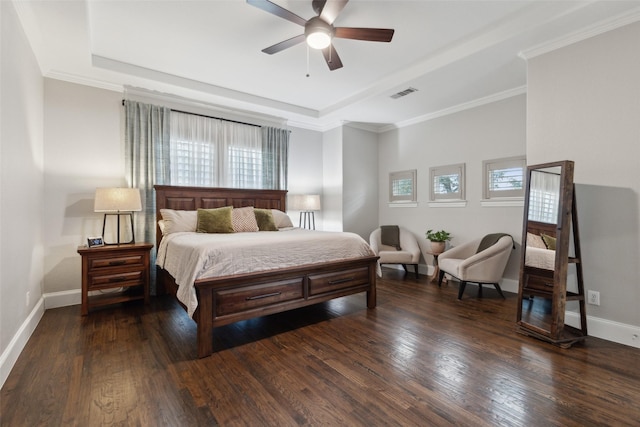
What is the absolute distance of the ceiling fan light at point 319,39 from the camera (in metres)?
2.58

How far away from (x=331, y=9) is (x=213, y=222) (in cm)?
272

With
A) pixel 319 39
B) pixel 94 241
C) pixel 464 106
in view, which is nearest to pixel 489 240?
pixel 464 106

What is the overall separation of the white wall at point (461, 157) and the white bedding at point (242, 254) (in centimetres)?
231

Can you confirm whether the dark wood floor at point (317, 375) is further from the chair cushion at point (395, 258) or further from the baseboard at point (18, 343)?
the chair cushion at point (395, 258)

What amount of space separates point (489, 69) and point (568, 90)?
92 cm

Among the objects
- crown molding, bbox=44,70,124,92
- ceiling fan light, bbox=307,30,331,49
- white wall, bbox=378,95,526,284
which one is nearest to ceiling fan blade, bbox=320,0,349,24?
ceiling fan light, bbox=307,30,331,49

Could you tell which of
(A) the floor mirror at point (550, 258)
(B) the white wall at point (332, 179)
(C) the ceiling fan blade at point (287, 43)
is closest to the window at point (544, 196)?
(A) the floor mirror at point (550, 258)

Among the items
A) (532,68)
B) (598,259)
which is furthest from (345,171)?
(598,259)

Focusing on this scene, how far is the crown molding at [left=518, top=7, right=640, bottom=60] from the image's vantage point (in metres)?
2.53

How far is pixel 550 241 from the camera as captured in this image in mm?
2711

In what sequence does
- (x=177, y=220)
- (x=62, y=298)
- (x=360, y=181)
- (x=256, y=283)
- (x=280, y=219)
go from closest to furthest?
(x=256, y=283), (x=62, y=298), (x=177, y=220), (x=280, y=219), (x=360, y=181)

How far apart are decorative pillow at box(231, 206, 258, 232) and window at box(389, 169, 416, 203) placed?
3.00 metres

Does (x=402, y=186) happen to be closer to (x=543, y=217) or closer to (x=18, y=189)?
(x=543, y=217)

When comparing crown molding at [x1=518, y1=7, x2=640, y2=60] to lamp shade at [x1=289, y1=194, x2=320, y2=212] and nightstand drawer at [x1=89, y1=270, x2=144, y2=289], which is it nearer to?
lamp shade at [x1=289, y1=194, x2=320, y2=212]
